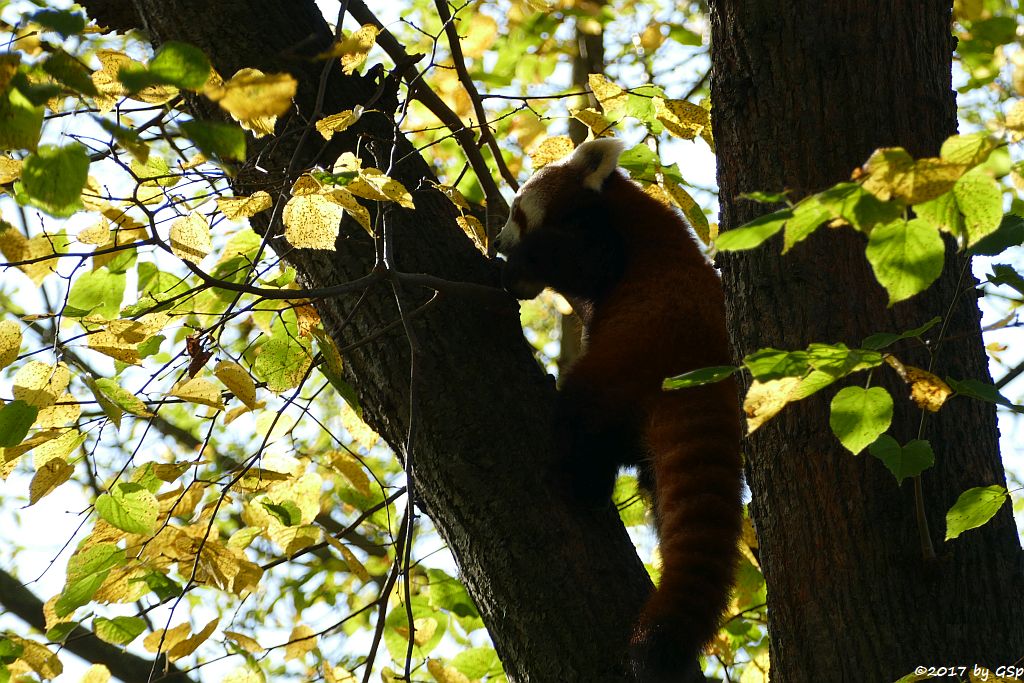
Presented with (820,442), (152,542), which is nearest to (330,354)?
(152,542)

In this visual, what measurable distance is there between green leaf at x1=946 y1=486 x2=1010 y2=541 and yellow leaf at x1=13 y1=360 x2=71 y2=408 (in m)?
1.93

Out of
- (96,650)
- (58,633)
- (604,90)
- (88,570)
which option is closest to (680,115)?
(604,90)

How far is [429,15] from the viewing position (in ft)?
19.4

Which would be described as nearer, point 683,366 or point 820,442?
point 820,442

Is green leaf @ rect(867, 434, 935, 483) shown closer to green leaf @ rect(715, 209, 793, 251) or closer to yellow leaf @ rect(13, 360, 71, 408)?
green leaf @ rect(715, 209, 793, 251)

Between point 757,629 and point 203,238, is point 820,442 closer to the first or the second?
point 203,238

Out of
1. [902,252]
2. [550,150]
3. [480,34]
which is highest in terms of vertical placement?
[480,34]

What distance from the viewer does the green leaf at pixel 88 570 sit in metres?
2.37

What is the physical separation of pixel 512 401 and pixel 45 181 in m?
1.46

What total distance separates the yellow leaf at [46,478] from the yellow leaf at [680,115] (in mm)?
1994

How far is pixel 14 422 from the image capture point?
1946mm

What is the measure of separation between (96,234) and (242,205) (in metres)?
0.35

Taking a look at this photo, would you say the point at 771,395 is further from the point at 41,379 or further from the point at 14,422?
the point at 41,379

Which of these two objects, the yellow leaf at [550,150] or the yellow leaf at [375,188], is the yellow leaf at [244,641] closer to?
the yellow leaf at [375,188]
